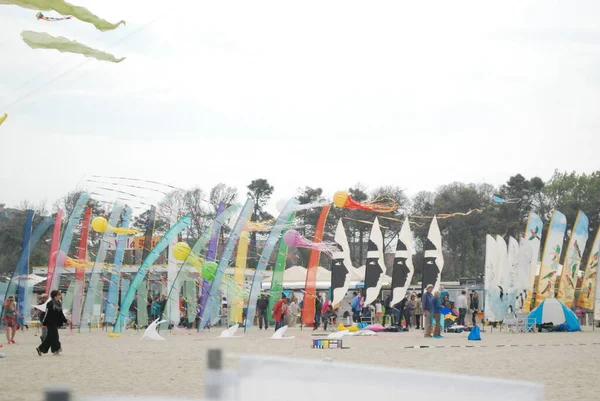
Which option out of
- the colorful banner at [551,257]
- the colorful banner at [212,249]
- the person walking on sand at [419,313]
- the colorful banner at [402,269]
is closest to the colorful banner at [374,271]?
the colorful banner at [402,269]

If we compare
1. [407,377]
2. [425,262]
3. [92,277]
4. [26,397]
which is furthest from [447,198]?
[407,377]

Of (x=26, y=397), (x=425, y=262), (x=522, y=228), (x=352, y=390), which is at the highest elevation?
(x=522, y=228)

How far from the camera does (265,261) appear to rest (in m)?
29.8

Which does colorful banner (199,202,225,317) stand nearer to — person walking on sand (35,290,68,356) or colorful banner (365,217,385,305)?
colorful banner (365,217,385,305)

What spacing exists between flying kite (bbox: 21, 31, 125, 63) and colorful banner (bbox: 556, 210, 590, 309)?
79.8 feet

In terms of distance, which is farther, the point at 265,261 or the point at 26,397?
the point at 265,261

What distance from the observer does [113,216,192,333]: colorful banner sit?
27953 mm

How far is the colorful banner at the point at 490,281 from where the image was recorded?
30.2m

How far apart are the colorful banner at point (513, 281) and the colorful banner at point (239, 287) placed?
9731 mm

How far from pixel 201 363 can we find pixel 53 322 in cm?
391

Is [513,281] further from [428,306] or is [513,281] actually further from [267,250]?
[267,250]

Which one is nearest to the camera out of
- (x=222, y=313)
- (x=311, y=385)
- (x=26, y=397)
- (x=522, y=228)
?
(x=311, y=385)

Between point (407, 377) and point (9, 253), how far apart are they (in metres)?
53.4

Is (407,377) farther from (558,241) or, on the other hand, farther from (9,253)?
(9,253)
